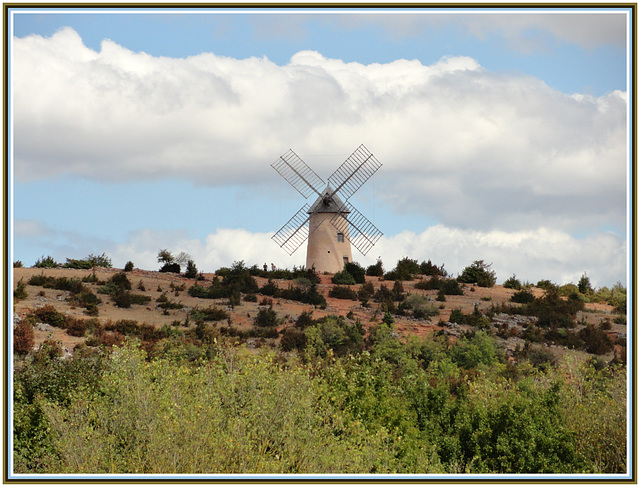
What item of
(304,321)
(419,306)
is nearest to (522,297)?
(419,306)

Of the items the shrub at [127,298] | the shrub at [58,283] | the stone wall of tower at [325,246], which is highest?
Result: the stone wall of tower at [325,246]

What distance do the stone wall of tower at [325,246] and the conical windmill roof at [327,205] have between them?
302 mm

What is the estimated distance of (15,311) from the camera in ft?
111

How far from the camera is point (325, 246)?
50.4 m

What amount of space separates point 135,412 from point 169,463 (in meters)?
2.68

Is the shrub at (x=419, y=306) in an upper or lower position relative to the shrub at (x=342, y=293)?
lower

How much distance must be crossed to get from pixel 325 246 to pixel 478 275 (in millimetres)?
10190

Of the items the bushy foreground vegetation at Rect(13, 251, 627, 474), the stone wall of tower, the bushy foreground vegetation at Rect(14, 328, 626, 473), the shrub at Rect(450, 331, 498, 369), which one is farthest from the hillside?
the bushy foreground vegetation at Rect(14, 328, 626, 473)

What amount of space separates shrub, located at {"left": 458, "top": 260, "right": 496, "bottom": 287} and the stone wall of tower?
8006 millimetres

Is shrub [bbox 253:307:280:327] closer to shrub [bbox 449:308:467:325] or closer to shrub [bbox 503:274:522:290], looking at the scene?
shrub [bbox 449:308:467:325]

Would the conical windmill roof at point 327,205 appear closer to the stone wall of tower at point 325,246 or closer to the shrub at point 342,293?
the stone wall of tower at point 325,246

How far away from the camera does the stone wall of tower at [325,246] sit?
164 ft

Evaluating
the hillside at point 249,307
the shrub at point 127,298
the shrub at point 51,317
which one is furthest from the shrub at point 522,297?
the shrub at point 51,317
